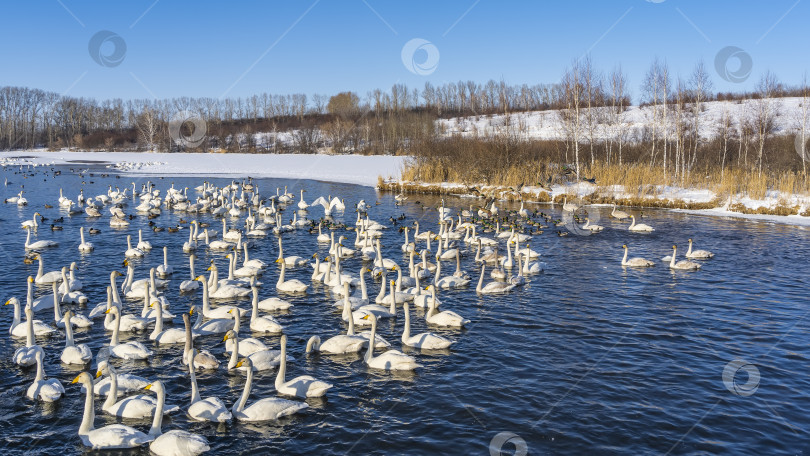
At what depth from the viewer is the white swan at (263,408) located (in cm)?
1000

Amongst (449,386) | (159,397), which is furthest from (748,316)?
(159,397)

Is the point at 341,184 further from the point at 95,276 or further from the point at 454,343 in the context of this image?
the point at 454,343

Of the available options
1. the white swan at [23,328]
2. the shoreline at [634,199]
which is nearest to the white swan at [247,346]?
the white swan at [23,328]

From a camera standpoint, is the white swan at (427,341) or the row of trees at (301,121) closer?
the white swan at (427,341)

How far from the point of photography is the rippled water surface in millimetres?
9586

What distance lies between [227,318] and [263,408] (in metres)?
5.23

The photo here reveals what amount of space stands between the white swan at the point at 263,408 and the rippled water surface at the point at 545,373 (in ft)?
0.46

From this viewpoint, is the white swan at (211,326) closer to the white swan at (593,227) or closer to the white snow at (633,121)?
the white swan at (593,227)

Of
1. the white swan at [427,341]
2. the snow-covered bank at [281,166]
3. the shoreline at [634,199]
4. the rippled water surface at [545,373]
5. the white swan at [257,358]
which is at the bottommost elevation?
the rippled water surface at [545,373]

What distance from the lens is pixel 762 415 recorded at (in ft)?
34.1

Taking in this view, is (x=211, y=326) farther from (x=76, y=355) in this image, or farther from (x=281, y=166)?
(x=281, y=166)

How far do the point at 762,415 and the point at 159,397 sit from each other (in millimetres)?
9939

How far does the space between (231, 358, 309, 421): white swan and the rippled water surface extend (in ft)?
0.46

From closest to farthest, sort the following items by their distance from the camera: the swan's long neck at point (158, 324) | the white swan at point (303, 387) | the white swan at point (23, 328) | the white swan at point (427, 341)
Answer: the white swan at point (303, 387) < the white swan at point (427, 341) < the swan's long neck at point (158, 324) < the white swan at point (23, 328)
